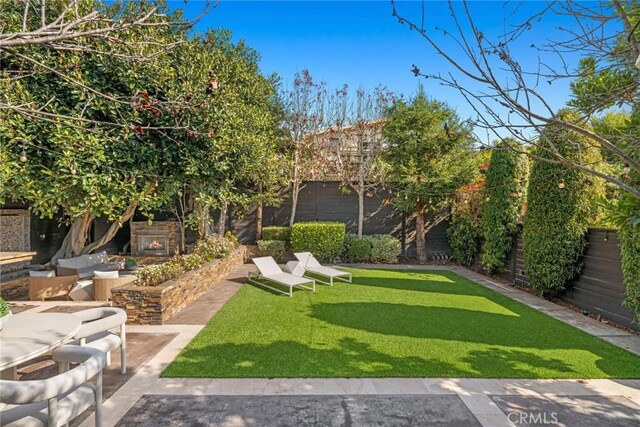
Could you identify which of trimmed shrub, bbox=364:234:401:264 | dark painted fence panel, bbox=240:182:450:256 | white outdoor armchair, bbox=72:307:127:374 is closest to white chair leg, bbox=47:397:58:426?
white outdoor armchair, bbox=72:307:127:374

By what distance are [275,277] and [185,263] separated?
7.62 feet

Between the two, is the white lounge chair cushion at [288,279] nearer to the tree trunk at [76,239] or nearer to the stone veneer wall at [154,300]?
the stone veneer wall at [154,300]

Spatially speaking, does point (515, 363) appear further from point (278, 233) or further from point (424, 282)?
point (278, 233)

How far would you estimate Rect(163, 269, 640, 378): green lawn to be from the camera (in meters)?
4.36

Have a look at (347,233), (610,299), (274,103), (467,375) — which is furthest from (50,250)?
(610,299)

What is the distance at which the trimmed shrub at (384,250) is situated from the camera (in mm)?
12961

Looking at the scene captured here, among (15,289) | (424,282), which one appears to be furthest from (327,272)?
(15,289)

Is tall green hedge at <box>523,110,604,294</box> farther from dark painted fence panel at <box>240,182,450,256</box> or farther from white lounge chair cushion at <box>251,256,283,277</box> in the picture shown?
white lounge chair cushion at <box>251,256,283,277</box>

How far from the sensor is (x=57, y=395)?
2.17 meters

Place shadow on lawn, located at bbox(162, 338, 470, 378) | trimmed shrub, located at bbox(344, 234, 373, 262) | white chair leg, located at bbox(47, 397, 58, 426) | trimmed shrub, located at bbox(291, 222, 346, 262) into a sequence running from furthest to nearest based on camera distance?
trimmed shrub, located at bbox(344, 234, 373, 262) → trimmed shrub, located at bbox(291, 222, 346, 262) → shadow on lawn, located at bbox(162, 338, 470, 378) → white chair leg, located at bbox(47, 397, 58, 426)

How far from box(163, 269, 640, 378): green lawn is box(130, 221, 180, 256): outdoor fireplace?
21.3 feet

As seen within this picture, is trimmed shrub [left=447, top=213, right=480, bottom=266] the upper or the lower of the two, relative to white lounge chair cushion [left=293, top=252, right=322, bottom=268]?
upper

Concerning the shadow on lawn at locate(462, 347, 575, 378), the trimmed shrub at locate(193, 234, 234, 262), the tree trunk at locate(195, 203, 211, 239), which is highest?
the tree trunk at locate(195, 203, 211, 239)

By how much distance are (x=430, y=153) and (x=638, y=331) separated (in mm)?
8349
